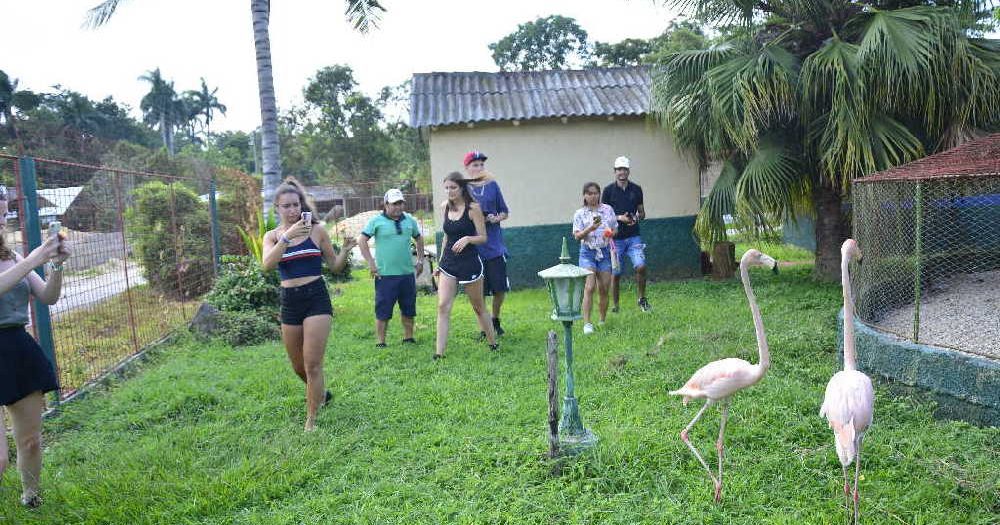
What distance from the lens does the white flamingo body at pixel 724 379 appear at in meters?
3.38

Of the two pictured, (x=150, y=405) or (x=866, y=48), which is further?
(x=866, y=48)

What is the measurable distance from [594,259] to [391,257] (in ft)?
7.15

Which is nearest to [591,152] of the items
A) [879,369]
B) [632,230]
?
[632,230]

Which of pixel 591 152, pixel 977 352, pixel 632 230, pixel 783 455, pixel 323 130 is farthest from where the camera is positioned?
pixel 323 130

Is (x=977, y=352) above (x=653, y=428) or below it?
above

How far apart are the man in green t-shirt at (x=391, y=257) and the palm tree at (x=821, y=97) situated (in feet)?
13.1

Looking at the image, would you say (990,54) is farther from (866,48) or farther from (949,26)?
(866,48)

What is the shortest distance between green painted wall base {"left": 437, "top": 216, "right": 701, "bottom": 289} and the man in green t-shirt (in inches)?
141

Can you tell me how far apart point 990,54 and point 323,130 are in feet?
98.7

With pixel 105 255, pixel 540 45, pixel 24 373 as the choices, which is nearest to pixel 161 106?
pixel 540 45

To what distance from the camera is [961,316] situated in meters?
5.28

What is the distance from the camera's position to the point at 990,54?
281 inches

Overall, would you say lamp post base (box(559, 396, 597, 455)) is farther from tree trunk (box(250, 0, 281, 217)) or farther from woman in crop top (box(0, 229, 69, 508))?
tree trunk (box(250, 0, 281, 217))

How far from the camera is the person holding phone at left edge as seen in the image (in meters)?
3.34
